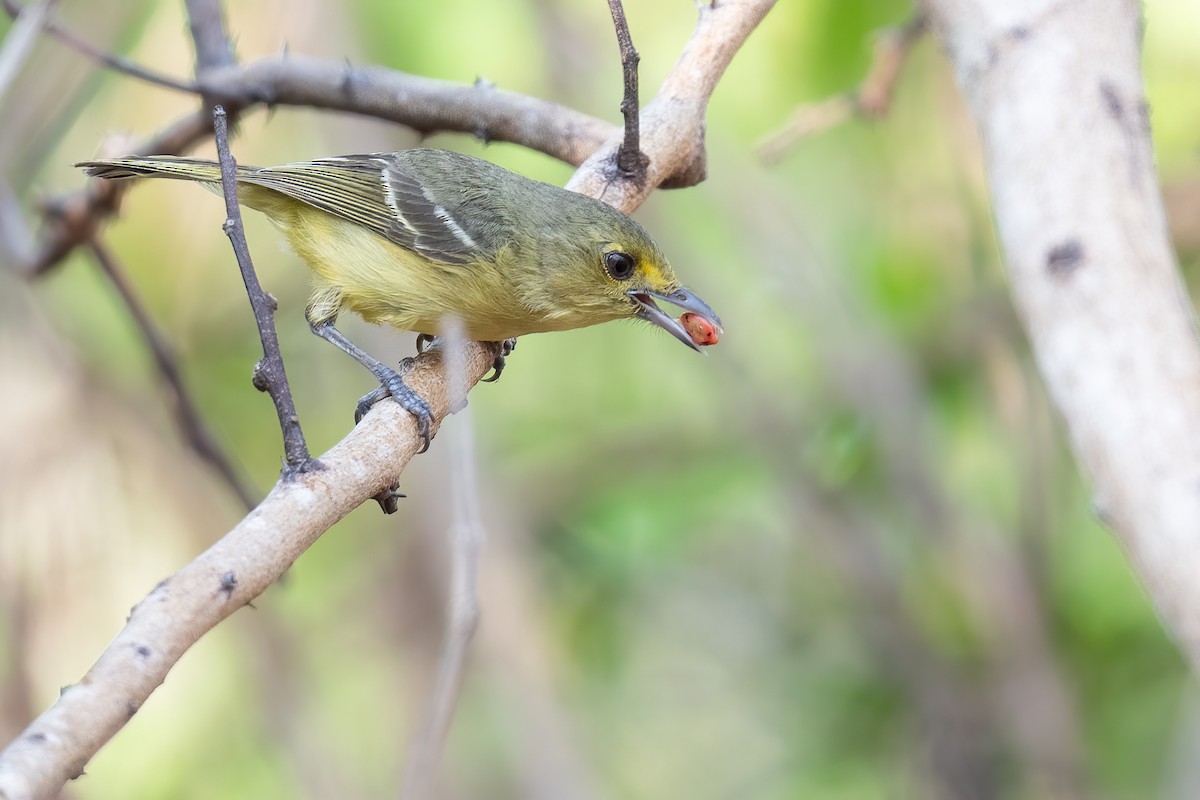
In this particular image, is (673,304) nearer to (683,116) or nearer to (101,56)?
(683,116)

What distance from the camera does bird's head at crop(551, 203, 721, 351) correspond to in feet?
12.8

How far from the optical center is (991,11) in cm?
162

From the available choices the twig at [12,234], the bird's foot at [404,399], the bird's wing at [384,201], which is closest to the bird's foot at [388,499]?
the bird's foot at [404,399]

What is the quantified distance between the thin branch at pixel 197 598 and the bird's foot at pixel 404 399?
0.17 ft

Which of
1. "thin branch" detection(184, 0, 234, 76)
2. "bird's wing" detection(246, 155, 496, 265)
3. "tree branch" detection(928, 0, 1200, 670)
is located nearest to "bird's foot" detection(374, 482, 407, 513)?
"tree branch" detection(928, 0, 1200, 670)

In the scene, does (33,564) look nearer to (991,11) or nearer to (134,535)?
(134,535)

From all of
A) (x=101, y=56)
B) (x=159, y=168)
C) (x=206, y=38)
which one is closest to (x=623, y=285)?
(x=159, y=168)

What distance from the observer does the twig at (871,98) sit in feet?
14.2

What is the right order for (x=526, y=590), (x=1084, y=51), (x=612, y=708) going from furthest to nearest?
(x=612, y=708), (x=526, y=590), (x=1084, y=51)

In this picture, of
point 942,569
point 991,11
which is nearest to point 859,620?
point 942,569

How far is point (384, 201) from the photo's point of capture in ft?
14.8

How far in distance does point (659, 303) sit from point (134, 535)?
3.01m

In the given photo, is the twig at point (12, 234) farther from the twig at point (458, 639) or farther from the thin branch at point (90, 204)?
the twig at point (458, 639)

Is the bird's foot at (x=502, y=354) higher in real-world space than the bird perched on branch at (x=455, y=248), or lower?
lower
